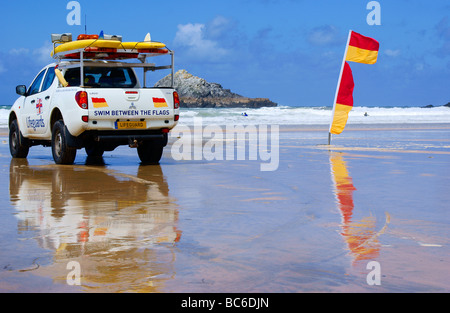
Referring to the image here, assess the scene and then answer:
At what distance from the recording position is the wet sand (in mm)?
4680

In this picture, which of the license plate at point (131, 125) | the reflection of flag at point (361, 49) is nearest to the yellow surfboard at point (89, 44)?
the license plate at point (131, 125)

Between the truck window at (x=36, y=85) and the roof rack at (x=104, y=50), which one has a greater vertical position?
the roof rack at (x=104, y=50)

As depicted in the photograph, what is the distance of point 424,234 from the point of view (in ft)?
20.6

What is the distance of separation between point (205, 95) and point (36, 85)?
11326 cm

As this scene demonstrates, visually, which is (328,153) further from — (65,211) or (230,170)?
(65,211)

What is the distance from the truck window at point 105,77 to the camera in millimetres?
13047

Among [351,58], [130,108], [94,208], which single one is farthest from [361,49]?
[94,208]

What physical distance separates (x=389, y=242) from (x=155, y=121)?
7393 millimetres

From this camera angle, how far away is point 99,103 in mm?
12094

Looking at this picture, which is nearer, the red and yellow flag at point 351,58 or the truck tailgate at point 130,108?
the truck tailgate at point 130,108

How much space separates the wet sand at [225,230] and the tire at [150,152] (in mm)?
1666

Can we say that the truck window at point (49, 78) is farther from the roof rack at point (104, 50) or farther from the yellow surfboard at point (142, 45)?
the yellow surfboard at point (142, 45)

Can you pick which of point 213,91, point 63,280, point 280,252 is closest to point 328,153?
point 280,252

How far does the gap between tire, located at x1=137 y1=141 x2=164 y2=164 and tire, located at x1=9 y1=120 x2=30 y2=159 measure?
2676 mm
